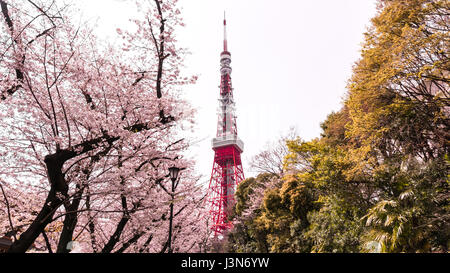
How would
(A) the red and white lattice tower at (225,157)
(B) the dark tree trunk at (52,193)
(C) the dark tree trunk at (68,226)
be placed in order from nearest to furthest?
(B) the dark tree trunk at (52,193), (C) the dark tree trunk at (68,226), (A) the red and white lattice tower at (225,157)

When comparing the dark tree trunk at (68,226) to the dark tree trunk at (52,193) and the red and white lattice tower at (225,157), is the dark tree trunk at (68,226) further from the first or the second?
the red and white lattice tower at (225,157)

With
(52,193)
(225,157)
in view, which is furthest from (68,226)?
(225,157)

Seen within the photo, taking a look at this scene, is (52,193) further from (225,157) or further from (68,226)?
(225,157)

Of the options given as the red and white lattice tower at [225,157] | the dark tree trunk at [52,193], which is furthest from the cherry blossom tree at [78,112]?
the red and white lattice tower at [225,157]

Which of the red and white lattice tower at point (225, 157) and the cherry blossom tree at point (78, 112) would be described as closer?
the cherry blossom tree at point (78, 112)

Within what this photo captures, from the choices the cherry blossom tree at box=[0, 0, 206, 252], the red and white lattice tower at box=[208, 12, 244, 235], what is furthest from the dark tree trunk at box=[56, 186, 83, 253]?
the red and white lattice tower at box=[208, 12, 244, 235]

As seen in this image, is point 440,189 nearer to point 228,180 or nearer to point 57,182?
point 57,182

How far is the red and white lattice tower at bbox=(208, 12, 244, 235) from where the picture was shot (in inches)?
1175

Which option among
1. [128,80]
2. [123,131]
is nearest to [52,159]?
[123,131]

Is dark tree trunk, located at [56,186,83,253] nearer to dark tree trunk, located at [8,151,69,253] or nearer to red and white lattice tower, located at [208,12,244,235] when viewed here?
dark tree trunk, located at [8,151,69,253]

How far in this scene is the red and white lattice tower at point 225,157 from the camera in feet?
97.9

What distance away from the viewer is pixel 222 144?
114 ft

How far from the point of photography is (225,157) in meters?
34.8
